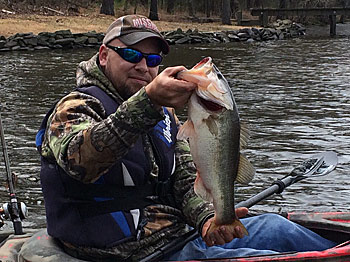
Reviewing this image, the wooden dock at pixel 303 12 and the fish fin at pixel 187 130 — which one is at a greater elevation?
the fish fin at pixel 187 130

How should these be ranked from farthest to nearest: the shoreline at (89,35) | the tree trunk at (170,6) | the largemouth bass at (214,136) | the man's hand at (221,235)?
1. the tree trunk at (170,6)
2. the shoreline at (89,35)
3. the man's hand at (221,235)
4. the largemouth bass at (214,136)

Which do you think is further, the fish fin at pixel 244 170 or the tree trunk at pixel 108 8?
the tree trunk at pixel 108 8

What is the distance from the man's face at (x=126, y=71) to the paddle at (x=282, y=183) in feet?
2.98

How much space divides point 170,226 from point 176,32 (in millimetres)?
27235

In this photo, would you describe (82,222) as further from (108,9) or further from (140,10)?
(140,10)

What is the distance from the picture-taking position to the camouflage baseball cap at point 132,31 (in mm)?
3703

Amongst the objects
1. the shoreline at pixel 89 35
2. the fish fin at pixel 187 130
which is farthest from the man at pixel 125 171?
the shoreline at pixel 89 35

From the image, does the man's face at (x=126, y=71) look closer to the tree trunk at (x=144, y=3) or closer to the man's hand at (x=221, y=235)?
the man's hand at (x=221, y=235)

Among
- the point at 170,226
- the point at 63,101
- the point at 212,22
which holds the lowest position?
the point at 212,22

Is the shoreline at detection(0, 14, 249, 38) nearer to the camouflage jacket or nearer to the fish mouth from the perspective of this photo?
the camouflage jacket

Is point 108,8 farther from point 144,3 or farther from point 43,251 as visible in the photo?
point 43,251

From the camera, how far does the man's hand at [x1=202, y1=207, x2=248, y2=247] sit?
10.9ft

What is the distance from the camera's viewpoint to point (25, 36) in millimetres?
26453

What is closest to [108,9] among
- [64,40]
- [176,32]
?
[176,32]
